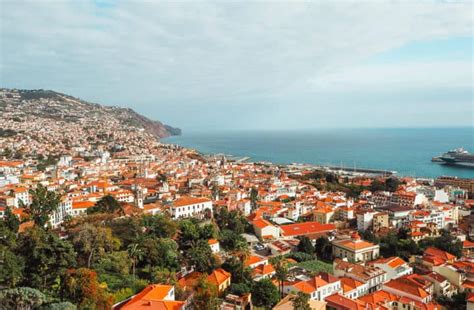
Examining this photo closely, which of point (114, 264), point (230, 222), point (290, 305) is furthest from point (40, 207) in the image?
point (290, 305)

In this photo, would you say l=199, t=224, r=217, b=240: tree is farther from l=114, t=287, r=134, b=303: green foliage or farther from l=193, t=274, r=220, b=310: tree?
l=193, t=274, r=220, b=310: tree

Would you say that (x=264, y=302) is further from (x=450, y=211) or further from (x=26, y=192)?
(x=26, y=192)

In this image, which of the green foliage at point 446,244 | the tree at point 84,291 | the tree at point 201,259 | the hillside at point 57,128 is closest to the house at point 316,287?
the tree at point 201,259

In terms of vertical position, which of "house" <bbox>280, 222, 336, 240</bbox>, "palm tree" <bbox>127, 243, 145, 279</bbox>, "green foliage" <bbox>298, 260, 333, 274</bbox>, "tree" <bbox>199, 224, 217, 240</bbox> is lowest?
"green foliage" <bbox>298, 260, 333, 274</bbox>

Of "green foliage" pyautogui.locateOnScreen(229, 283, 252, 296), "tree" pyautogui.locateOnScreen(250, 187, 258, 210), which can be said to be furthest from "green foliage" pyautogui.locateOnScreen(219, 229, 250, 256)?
"tree" pyautogui.locateOnScreen(250, 187, 258, 210)

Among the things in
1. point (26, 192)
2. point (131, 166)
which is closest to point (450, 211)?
point (26, 192)

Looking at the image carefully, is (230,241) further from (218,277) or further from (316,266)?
(218,277)
